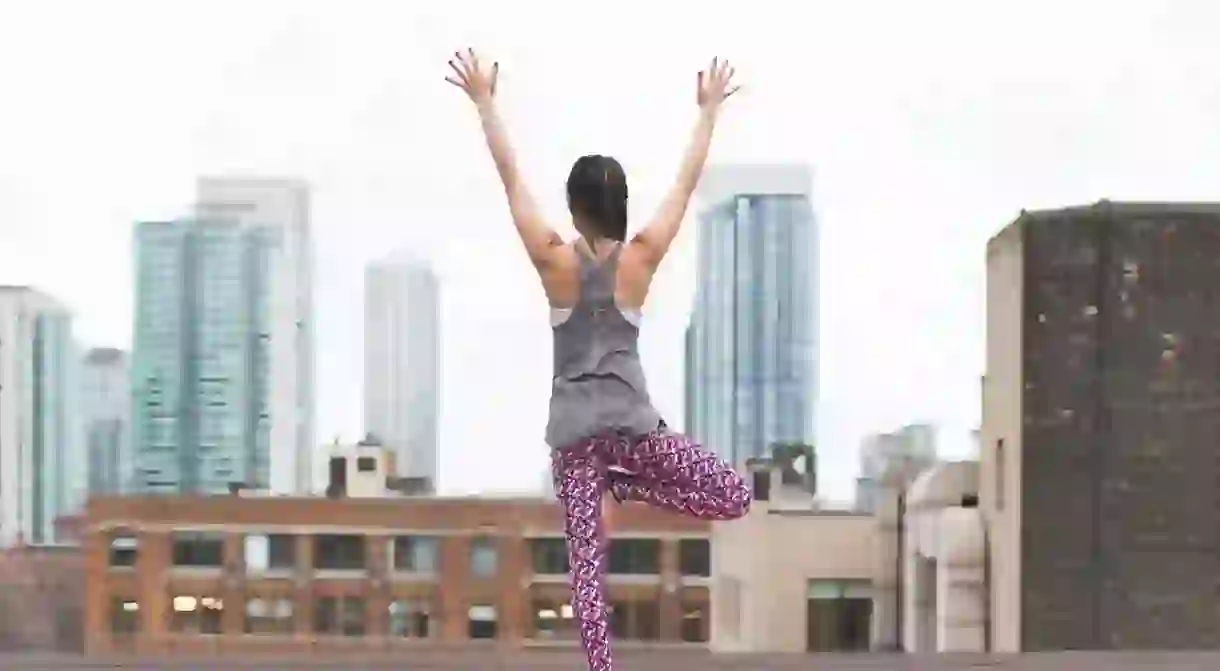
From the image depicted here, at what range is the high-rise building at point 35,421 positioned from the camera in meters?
34.5

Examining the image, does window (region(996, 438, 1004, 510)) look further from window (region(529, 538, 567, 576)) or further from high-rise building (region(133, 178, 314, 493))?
high-rise building (region(133, 178, 314, 493))

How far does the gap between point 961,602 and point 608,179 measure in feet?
39.6

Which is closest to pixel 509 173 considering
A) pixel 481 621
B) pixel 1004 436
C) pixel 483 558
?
pixel 1004 436

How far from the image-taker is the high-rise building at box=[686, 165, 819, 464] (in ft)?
125

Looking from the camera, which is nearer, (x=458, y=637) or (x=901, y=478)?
(x=901, y=478)

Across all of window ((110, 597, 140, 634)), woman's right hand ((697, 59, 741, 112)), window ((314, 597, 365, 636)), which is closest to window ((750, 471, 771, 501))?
window ((314, 597, 365, 636))

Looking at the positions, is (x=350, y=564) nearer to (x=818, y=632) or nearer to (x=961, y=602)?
(x=818, y=632)

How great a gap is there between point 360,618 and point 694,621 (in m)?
8.02

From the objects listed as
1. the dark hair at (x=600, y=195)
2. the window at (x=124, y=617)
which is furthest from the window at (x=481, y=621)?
the dark hair at (x=600, y=195)

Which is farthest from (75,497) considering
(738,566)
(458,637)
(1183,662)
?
(1183,662)

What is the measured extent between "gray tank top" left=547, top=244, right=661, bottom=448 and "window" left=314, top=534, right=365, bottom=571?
3203 cm

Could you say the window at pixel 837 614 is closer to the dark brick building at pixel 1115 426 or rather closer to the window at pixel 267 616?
the dark brick building at pixel 1115 426

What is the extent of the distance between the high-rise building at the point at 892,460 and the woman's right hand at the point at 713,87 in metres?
14.4

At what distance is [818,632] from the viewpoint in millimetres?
21234
